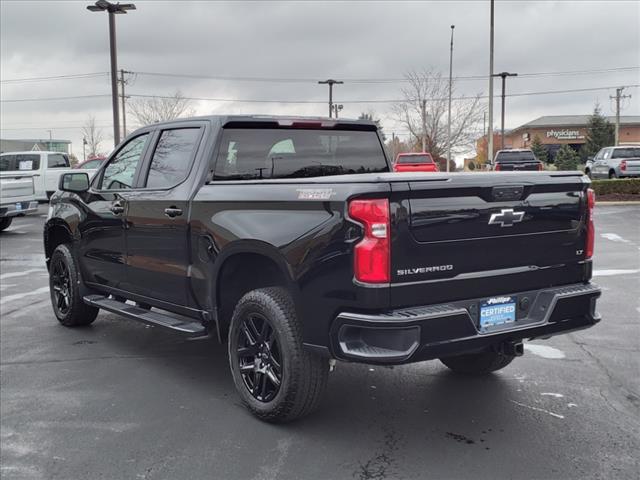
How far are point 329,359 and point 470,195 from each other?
4.23ft

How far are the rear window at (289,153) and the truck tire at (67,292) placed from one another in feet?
8.46

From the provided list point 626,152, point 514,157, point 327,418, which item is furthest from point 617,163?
point 327,418

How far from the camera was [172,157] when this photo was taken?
5.28m

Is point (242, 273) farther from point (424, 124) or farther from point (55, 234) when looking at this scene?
point (424, 124)

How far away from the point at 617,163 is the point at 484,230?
27.3 meters

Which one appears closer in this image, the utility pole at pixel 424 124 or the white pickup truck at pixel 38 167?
the white pickup truck at pixel 38 167

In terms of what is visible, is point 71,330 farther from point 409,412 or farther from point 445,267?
point 445,267

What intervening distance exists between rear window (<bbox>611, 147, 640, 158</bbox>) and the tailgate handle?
28.1 meters

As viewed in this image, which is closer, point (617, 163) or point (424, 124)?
point (617, 163)

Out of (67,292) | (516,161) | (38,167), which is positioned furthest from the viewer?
Answer: (516,161)

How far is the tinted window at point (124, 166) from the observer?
18.8 feet

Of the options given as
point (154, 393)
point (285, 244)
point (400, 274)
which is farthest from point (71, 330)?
point (400, 274)

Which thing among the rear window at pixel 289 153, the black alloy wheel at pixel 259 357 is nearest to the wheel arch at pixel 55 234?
the rear window at pixel 289 153

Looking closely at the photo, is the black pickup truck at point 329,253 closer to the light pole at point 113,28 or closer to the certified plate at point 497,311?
the certified plate at point 497,311
